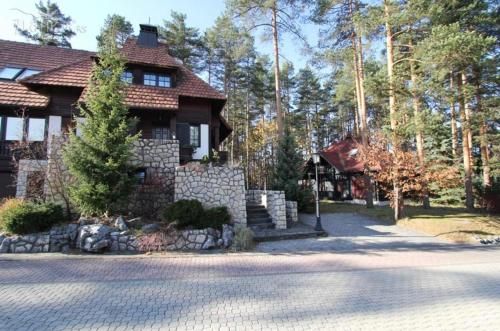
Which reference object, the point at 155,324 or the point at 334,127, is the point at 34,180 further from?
the point at 334,127

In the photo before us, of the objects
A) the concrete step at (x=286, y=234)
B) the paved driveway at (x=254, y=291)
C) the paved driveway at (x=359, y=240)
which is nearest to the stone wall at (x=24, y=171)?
the paved driveway at (x=254, y=291)

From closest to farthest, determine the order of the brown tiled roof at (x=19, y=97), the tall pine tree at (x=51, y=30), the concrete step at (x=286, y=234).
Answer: the concrete step at (x=286, y=234)
the brown tiled roof at (x=19, y=97)
the tall pine tree at (x=51, y=30)

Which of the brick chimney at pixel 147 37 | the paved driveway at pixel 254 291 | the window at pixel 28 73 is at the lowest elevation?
the paved driveway at pixel 254 291

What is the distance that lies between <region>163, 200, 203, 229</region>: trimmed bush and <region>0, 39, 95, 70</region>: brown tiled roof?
485 inches

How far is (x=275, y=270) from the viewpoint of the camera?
288 inches

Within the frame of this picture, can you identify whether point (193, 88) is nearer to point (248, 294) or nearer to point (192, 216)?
point (192, 216)

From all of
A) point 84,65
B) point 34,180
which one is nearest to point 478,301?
point 34,180

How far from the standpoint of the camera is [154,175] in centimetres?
1201

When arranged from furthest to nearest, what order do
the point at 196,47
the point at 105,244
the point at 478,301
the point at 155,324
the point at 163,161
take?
the point at 196,47 < the point at 163,161 < the point at 105,244 < the point at 478,301 < the point at 155,324

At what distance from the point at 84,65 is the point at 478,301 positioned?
18546mm

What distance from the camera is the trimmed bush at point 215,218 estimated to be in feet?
33.2

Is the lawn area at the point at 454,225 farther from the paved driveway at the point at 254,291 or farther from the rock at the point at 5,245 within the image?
the rock at the point at 5,245

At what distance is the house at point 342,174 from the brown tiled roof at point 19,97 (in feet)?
67.9

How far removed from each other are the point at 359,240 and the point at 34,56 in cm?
2016
